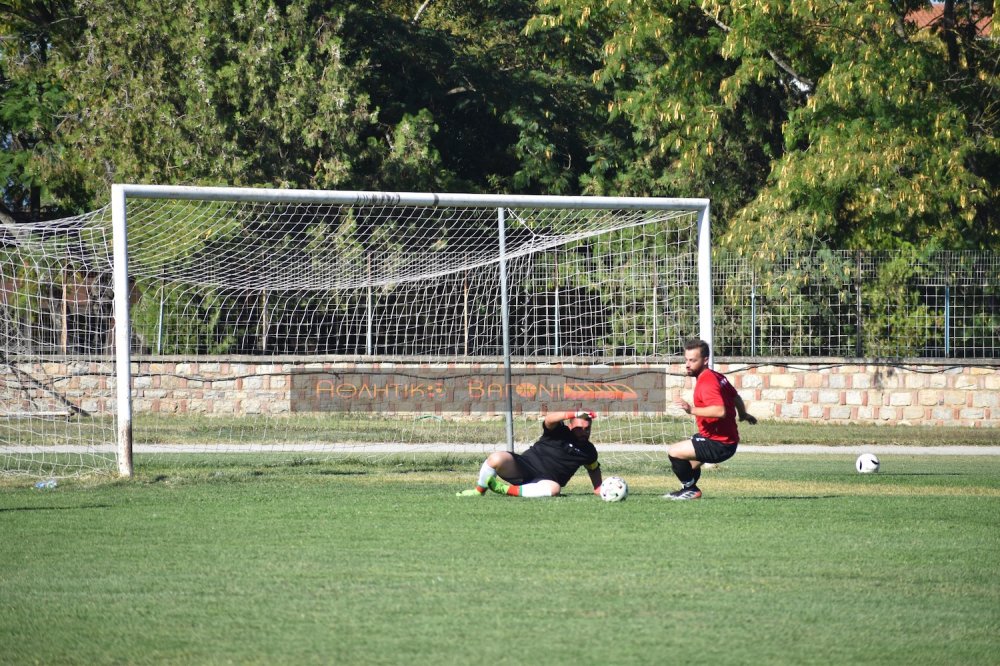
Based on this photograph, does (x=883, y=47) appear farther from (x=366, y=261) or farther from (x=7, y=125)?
(x=7, y=125)

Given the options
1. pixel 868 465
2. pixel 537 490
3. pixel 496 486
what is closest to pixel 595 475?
pixel 537 490

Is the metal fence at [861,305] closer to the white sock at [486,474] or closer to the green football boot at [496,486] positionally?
the green football boot at [496,486]

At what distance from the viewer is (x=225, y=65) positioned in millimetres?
24078

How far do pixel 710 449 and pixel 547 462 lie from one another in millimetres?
1500

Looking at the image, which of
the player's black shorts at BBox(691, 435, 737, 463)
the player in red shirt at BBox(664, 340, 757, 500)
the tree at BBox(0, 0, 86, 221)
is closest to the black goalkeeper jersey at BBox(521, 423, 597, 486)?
the player in red shirt at BBox(664, 340, 757, 500)

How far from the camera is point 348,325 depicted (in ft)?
68.9

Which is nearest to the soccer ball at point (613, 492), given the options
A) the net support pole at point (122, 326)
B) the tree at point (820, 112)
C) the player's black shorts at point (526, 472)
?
the player's black shorts at point (526, 472)

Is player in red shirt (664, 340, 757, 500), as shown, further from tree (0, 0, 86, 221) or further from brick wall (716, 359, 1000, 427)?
tree (0, 0, 86, 221)

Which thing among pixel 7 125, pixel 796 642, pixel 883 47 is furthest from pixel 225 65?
pixel 796 642

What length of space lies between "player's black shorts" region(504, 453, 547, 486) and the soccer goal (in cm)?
359

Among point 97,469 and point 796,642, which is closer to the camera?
point 796,642

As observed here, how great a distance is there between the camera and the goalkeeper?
10.8 meters

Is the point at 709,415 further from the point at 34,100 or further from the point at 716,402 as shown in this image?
the point at 34,100

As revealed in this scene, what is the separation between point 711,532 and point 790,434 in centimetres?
1137
